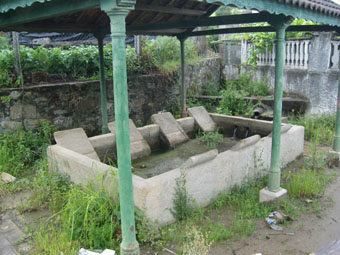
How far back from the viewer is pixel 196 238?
373 centimetres

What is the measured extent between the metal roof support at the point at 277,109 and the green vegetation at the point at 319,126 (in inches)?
138

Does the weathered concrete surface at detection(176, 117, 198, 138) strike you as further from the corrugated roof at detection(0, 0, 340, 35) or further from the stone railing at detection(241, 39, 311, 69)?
the stone railing at detection(241, 39, 311, 69)

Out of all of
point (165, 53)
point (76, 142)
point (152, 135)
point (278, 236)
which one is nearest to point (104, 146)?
point (76, 142)

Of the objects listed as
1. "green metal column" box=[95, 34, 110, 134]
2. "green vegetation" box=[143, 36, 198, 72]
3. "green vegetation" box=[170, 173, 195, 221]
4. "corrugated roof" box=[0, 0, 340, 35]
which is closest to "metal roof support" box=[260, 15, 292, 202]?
"corrugated roof" box=[0, 0, 340, 35]

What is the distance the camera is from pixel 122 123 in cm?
314

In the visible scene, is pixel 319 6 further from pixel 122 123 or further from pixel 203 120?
pixel 203 120

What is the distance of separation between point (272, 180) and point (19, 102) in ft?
17.3

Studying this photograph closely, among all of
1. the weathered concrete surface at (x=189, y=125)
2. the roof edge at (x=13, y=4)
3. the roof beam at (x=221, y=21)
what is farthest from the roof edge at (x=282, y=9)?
the weathered concrete surface at (x=189, y=125)

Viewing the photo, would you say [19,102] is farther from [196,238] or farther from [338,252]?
[338,252]

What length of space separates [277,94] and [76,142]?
12.0ft

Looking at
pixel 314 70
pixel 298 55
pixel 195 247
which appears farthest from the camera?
pixel 298 55

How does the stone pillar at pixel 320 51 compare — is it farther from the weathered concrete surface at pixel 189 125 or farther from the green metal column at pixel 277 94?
the green metal column at pixel 277 94

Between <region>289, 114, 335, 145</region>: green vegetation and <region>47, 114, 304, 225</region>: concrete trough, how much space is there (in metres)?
1.49

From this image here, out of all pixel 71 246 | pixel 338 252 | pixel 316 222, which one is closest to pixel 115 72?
pixel 71 246
